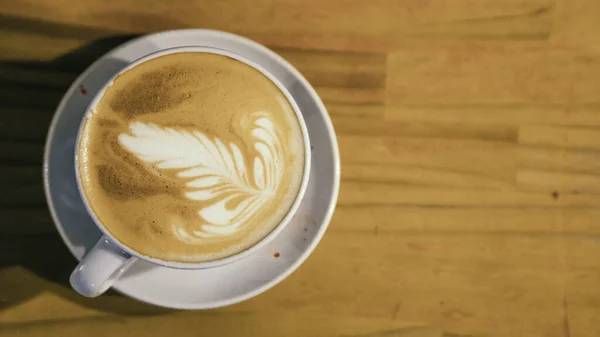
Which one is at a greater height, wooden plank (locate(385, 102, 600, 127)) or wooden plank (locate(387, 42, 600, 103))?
wooden plank (locate(387, 42, 600, 103))

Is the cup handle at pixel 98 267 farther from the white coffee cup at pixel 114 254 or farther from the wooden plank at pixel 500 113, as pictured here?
the wooden plank at pixel 500 113

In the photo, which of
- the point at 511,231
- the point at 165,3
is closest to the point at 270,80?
the point at 165,3

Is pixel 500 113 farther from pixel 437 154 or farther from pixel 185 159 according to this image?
pixel 185 159

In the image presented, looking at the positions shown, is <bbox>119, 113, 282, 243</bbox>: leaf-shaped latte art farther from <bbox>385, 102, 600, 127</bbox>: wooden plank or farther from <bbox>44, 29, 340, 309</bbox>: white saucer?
<bbox>385, 102, 600, 127</bbox>: wooden plank

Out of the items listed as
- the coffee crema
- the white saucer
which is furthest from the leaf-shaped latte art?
the white saucer

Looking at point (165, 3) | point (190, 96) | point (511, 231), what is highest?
point (165, 3)

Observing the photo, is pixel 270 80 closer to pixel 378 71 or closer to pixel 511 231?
pixel 378 71
